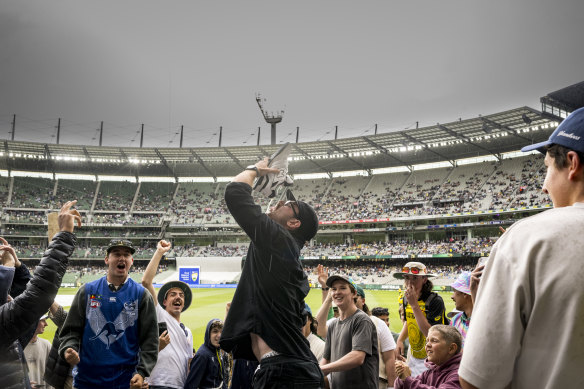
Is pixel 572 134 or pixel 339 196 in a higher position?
pixel 339 196

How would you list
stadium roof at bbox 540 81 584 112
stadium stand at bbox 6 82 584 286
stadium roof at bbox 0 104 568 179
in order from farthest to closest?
stadium stand at bbox 6 82 584 286 < stadium roof at bbox 0 104 568 179 < stadium roof at bbox 540 81 584 112

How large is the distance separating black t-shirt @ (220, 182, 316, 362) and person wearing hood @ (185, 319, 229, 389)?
2.37 m

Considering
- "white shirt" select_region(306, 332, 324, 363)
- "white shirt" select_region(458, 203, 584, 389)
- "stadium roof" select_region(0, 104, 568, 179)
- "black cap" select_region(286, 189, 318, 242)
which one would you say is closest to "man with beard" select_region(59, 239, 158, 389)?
"black cap" select_region(286, 189, 318, 242)

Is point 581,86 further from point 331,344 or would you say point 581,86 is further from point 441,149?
point 331,344

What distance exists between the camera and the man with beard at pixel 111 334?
11.2 feet

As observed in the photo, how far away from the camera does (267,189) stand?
2.92 meters

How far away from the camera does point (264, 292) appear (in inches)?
99.3

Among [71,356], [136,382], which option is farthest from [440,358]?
[71,356]

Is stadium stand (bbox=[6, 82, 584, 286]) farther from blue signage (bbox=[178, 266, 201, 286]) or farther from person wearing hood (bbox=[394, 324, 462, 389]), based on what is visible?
person wearing hood (bbox=[394, 324, 462, 389])

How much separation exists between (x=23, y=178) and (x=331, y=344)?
7260 centimetres

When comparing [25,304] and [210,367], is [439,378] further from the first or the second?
[25,304]

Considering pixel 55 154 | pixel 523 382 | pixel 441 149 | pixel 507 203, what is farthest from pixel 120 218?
pixel 523 382

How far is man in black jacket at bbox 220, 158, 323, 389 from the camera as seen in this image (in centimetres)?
244

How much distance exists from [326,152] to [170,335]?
53.9 metres
